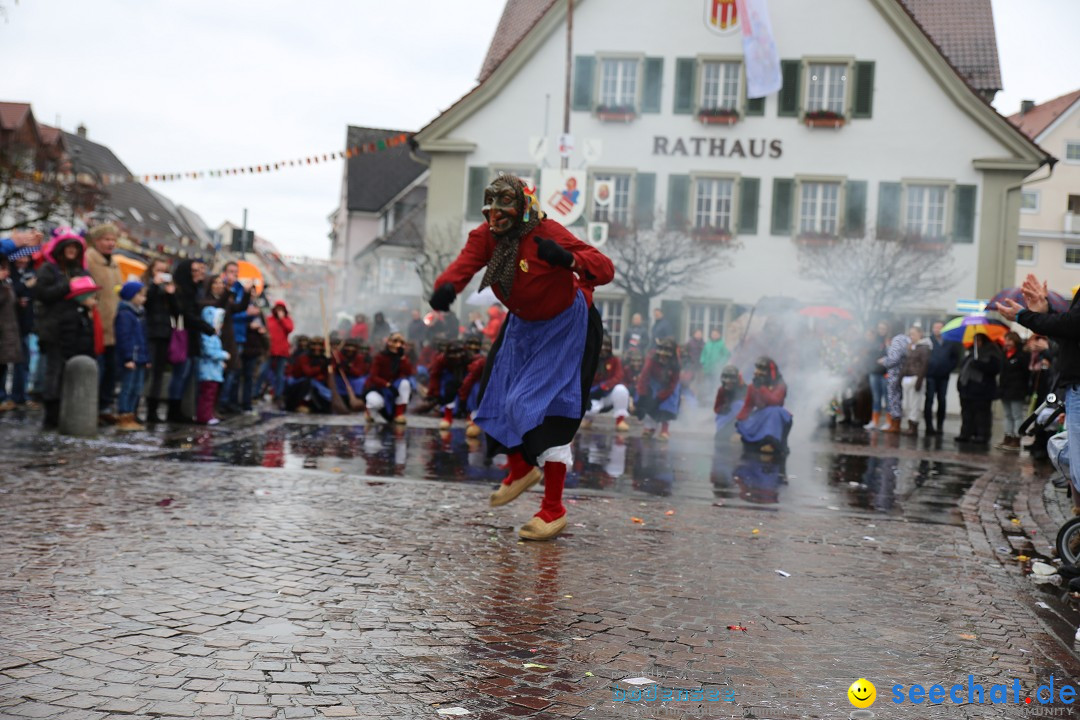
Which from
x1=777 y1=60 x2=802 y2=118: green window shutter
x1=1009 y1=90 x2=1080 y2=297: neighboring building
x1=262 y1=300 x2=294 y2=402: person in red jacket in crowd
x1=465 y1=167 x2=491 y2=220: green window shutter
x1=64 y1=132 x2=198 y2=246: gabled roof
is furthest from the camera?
x1=1009 y1=90 x2=1080 y2=297: neighboring building

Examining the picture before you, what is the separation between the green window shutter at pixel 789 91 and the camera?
31969 mm

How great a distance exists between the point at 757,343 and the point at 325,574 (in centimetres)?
1499

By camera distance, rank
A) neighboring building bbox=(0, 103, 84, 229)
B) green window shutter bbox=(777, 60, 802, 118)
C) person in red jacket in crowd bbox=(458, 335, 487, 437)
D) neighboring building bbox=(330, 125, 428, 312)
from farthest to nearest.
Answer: neighboring building bbox=(330, 125, 428, 312) < neighboring building bbox=(0, 103, 84, 229) < green window shutter bbox=(777, 60, 802, 118) < person in red jacket in crowd bbox=(458, 335, 487, 437)

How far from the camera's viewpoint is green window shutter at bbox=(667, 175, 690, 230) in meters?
31.8

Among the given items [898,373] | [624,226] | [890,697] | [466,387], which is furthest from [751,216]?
[890,697]

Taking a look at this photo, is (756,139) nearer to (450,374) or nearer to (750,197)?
(750,197)

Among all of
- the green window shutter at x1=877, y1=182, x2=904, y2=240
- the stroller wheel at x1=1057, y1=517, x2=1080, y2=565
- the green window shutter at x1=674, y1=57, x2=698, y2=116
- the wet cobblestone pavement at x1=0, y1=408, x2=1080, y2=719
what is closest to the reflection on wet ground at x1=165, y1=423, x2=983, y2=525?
the wet cobblestone pavement at x1=0, y1=408, x2=1080, y2=719

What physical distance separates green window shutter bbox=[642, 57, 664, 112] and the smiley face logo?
96.0ft

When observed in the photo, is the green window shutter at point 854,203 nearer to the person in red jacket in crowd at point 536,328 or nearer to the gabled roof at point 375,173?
the person in red jacket in crowd at point 536,328

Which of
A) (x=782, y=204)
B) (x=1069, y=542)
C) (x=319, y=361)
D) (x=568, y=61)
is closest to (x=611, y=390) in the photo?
(x=319, y=361)

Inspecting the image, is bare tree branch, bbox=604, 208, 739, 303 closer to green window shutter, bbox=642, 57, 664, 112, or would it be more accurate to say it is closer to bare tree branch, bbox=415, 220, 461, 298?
green window shutter, bbox=642, 57, 664, 112

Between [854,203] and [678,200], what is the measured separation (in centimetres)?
471

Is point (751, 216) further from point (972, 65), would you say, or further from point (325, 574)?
point (325, 574)

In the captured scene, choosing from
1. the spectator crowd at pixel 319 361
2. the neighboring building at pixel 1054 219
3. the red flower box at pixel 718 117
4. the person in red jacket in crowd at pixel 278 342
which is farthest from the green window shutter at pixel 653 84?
the neighboring building at pixel 1054 219
